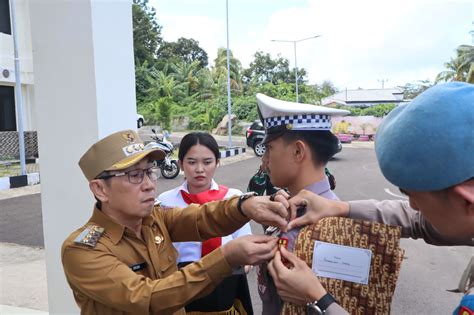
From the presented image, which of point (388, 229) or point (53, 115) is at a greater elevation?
point (53, 115)

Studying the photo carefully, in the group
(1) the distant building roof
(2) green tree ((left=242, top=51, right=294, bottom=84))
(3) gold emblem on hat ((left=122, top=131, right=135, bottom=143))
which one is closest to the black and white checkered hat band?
(3) gold emblem on hat ((left=122, top=131, right=135, bottom=143))

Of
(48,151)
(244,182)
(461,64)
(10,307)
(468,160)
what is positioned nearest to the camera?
(468,160)

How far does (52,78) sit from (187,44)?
143 ft

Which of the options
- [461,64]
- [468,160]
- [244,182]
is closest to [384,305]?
[468,160]

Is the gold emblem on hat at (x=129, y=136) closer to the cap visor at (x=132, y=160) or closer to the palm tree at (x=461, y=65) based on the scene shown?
the cap visor at (x=132, y=160)

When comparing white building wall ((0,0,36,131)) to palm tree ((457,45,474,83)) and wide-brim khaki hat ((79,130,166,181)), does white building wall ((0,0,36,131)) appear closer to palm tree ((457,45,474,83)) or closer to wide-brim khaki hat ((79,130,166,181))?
wide-brim khaki hat ((79,130,166,181))

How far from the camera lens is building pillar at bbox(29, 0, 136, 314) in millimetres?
2402

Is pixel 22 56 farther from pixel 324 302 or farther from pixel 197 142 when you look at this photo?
pixel 324 302

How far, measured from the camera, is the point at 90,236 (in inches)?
61.3

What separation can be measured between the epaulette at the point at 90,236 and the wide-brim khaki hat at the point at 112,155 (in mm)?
197

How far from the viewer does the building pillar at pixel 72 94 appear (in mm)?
2402

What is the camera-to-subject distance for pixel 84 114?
2426 mm

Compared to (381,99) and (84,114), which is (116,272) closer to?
(84,114)

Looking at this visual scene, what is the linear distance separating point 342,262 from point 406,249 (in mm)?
4733
